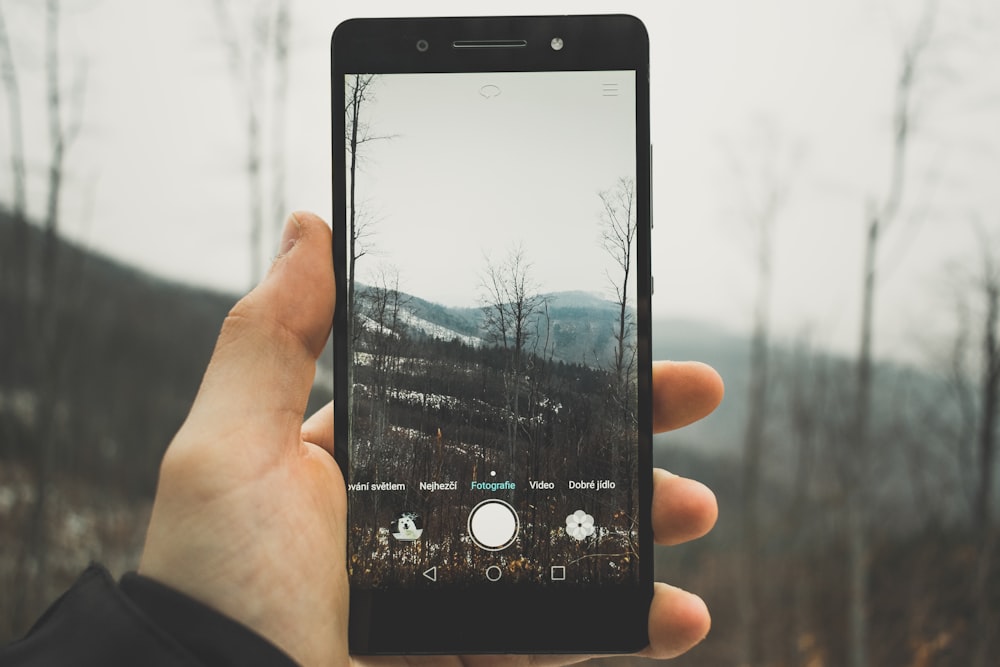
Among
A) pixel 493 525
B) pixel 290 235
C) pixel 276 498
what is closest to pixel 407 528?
pixel 493 525

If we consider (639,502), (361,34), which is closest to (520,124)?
(361,34)

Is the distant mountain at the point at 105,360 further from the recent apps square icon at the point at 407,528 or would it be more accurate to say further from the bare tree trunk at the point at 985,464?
the bare tree trunk at the point at 985,464

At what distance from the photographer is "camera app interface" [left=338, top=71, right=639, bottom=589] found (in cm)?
143

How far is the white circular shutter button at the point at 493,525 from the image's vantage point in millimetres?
1413

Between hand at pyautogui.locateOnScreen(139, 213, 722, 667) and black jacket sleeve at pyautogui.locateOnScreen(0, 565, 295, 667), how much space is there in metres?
0.06

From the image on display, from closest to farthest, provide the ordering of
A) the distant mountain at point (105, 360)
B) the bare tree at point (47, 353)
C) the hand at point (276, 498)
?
the hand at point (276, 498) → the bare tree at point (47, 353) → the distant mountain at point (105, 360)

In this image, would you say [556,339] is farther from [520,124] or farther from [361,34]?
[361,34]

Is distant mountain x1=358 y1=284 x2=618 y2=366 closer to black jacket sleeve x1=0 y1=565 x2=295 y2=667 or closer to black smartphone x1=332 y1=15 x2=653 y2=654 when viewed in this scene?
black smartphone x1=332 y1=15 x2=653 y2=654

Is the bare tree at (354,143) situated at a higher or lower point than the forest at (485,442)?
higher

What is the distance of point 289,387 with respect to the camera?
1.34m

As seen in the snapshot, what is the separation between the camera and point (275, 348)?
1.33 m

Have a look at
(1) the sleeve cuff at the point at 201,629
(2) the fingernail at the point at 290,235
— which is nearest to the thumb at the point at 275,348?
(2) the fingernail at the point at 290,235

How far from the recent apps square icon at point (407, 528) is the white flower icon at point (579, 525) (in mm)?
303

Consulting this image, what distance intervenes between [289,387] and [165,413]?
1127 cm
